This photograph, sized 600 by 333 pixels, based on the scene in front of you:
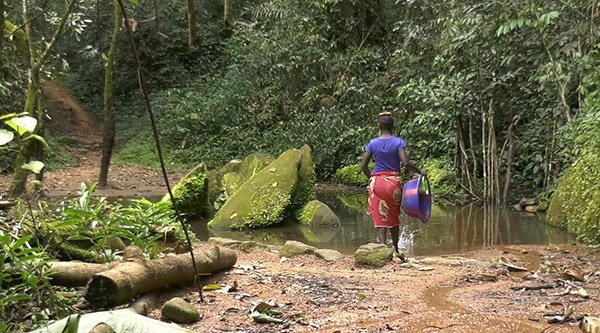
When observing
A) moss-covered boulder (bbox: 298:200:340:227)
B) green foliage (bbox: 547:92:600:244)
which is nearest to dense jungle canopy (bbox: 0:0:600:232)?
green foliage (bbox: 547:92:600:244)

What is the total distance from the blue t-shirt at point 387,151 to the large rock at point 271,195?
4415mm

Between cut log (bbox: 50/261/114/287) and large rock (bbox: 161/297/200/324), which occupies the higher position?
cut log (bbox: 50/261/114/287)

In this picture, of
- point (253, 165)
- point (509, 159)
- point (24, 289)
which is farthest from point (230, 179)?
point (24, 289)

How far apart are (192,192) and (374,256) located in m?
5.77

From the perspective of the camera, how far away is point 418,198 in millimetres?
7570

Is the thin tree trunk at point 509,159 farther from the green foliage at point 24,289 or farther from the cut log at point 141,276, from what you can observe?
the green foliage at point 24,289

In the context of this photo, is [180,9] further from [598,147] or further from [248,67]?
[598,147]

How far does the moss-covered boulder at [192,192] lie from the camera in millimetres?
11625

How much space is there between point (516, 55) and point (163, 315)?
9.52 m

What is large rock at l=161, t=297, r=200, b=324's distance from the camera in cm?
409

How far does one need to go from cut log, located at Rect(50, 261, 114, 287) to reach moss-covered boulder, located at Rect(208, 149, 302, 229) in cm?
690

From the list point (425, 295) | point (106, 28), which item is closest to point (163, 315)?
point (425, 295)

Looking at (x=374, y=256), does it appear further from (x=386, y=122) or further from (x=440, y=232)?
(x=440, y=232)

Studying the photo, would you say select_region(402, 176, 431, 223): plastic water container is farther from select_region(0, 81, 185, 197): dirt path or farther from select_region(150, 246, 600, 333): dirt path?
select_region(0, 81, 185, 197): dirt path
